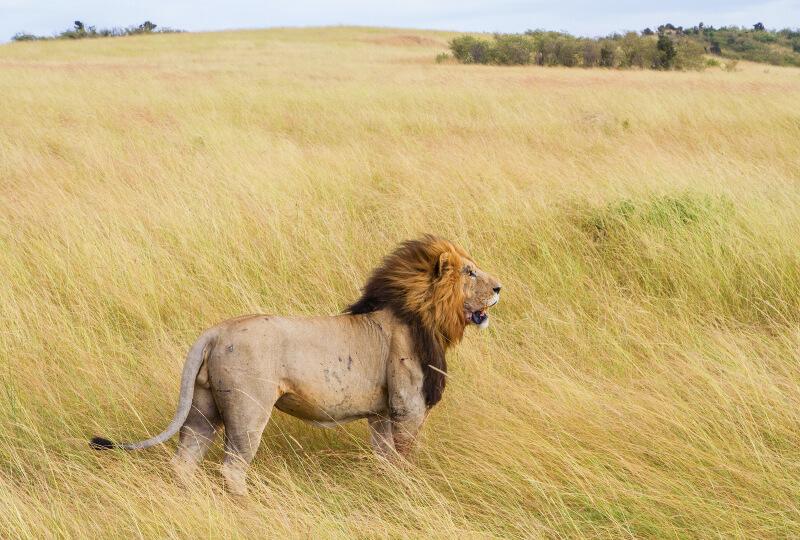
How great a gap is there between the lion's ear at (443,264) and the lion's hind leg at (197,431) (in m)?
0.95

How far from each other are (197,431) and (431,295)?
3.19 feet

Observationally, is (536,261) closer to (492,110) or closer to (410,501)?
(410,501)

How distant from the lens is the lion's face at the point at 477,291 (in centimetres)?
324

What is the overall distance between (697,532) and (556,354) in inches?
54.2

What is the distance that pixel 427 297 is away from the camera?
312cm

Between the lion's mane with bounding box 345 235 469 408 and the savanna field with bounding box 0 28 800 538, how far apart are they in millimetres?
348

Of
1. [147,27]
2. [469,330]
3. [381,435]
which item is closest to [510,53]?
[469,330]

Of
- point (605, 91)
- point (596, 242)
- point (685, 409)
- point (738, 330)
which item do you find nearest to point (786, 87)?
point (605, 91)

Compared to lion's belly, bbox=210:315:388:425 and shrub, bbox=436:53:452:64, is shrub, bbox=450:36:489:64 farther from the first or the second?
lion's belly, bbox=210:315:388:425

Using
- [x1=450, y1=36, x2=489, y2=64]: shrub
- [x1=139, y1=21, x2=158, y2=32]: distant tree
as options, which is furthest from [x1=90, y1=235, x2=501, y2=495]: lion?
[x1=139, y1=21, x2=158, y2=32]: distant tree

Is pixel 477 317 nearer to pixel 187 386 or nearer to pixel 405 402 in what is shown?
pixel 405 402

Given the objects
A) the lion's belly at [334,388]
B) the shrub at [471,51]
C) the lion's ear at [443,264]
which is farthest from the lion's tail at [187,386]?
the shrub at [471,51]

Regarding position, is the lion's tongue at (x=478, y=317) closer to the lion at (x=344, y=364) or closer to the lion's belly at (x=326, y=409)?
the lion at (x=344, y=364)

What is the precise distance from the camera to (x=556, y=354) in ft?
12.8
